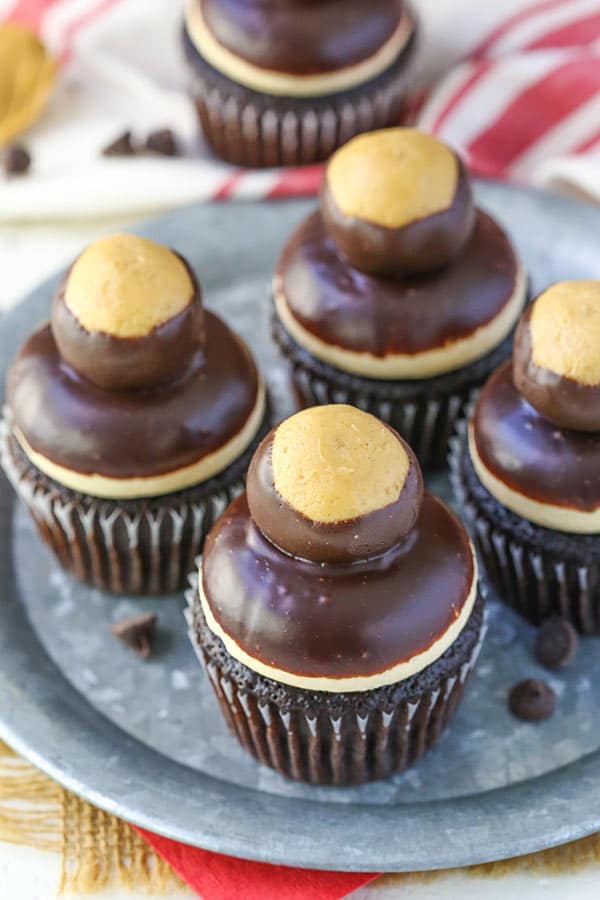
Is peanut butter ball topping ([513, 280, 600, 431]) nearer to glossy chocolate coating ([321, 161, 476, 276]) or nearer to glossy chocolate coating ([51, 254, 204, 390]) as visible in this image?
glossy chocolate coating ([321, 161, 476, 276])

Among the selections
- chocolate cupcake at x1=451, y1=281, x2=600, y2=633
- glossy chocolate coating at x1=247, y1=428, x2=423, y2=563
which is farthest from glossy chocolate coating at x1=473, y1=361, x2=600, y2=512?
glossy chocolate coating at x1=247, y1=428, x2=423, y2=563

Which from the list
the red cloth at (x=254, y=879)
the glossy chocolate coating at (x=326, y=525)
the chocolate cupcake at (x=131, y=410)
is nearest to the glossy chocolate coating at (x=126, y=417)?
the chocolate cupcake at (x=131, y=410)

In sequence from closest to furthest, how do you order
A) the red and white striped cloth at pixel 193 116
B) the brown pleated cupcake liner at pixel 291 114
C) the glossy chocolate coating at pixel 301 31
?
the glossy chocolate coating at pixel 301 31, the brown pleated cupcake liner at pixel 291 114, the red and white striped cloth at pixel 193 116

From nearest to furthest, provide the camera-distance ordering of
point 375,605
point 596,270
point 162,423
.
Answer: point 375,605
point 162,423
point 596,270

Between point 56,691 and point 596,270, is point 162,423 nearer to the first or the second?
point 56,691

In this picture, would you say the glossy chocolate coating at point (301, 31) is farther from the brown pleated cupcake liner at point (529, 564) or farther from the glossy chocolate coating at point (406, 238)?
the brown pleated cupcake liner at point (529, 564)

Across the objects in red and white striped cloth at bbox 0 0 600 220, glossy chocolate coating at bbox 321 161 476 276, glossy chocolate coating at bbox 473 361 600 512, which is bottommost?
red and white striped cloth at bbox 0 0 600 220

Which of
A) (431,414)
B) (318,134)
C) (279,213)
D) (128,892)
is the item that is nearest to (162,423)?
(431,414)
